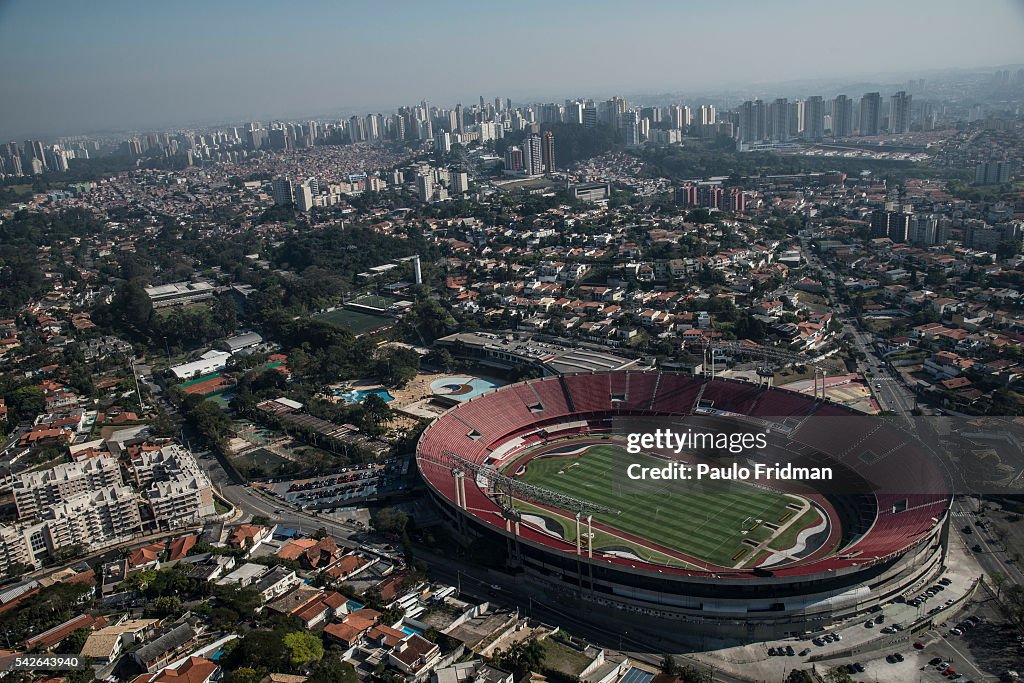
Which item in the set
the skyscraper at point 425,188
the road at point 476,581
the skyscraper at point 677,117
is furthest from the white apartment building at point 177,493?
the skyscraper at point 677,117

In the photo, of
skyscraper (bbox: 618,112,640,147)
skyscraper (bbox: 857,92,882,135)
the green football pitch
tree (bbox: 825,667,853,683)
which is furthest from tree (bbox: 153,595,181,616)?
skyscraper (bbox: 857,92,882,135)

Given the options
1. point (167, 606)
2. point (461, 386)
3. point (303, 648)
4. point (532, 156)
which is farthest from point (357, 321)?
point (532, 156)

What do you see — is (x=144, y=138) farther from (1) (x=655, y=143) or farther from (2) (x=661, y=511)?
(2) (x=661, y=511)

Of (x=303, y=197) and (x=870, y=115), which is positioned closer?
(x=303, y=197)

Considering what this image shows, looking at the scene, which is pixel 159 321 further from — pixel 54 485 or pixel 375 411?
pixel 54 485

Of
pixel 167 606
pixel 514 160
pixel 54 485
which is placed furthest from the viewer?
pixel 514 160

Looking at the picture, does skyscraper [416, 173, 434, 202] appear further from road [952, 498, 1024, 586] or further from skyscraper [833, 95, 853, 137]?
road [952, 498, 1024, 586]
